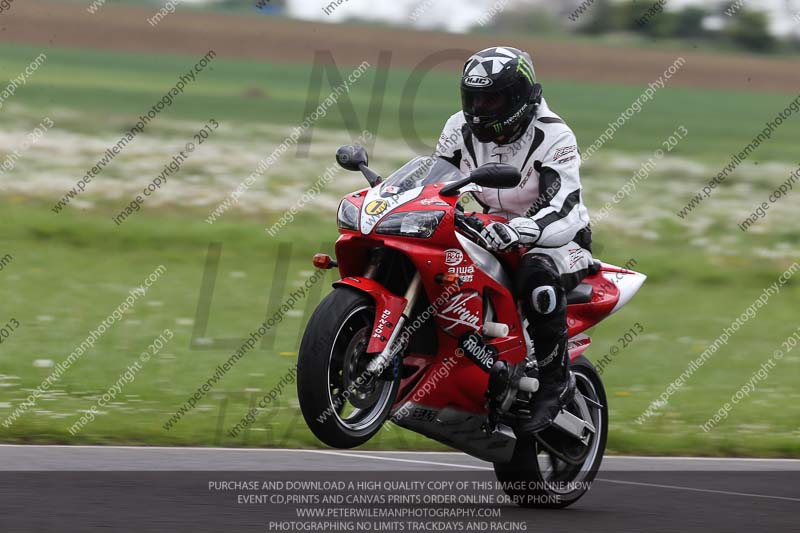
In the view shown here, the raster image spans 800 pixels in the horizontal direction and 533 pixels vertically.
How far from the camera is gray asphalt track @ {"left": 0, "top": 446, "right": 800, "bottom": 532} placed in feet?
21.3

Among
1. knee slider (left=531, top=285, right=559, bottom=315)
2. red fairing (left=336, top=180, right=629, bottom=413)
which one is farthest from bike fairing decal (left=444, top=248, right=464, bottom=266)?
knee slider (left=531, top=285, right=559, bottom=315)

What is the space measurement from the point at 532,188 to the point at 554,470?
176 cm

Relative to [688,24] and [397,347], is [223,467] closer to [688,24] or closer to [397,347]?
[397,347]

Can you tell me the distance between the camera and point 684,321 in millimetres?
16047

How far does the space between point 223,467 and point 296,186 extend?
15.0 m

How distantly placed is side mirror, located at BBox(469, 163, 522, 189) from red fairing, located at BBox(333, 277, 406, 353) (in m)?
0.70

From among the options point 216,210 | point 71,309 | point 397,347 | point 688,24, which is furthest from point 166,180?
point 688,24

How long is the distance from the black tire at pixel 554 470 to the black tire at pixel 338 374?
134 centimetres

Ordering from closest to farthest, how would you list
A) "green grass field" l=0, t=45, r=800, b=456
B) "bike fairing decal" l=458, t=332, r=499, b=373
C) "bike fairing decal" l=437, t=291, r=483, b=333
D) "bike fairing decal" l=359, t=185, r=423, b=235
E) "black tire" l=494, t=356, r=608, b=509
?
"bike fairing decal" l=359, t=185, r=423, b=235 → "bike fairing decal" l=437, t=291, r=483, b=333 → "bike fairing decal" l=458, t=332, r=499, b=373 → "black tire" l=494, t=356, r=608, b=509 → "green grass field" l=0, t=45, r=800, b=456

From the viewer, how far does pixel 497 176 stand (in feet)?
21.5

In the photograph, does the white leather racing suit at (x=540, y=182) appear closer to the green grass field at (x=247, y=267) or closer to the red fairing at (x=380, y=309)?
the red fairing at (x=380, y=309)

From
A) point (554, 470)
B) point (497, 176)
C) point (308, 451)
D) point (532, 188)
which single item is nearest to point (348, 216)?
point (497, 176)

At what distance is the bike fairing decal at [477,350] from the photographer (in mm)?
6961

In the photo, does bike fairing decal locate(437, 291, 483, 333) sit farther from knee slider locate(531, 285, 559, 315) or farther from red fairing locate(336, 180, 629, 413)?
knee slider locate(531, 285, 559, 315)
